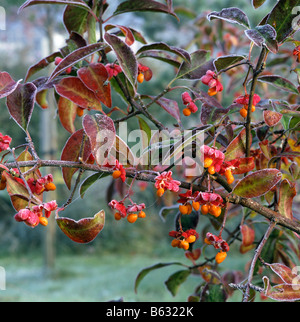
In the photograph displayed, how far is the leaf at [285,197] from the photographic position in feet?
1.54

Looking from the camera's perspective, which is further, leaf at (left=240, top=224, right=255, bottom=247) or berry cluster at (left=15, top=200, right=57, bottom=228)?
leaf at (left=240, top=224, right=255, bottom=247)

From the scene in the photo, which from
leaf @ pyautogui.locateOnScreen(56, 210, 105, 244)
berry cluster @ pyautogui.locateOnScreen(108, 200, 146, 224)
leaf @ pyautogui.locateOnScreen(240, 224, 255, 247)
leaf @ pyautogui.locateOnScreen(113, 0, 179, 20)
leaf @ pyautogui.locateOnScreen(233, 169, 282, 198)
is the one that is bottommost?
leaf @ pyautogui.locateOnScreen(240, 224, 255, 247)

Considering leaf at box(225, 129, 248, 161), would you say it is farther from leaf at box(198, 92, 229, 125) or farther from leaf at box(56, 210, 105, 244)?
leaf at box(56, 210, 105, 244)

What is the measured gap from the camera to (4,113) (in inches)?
139

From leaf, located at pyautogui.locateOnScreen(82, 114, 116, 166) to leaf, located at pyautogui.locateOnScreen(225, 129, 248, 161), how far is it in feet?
0.40

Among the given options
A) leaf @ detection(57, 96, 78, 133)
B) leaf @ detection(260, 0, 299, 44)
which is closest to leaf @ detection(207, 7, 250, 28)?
leaf @ detection(260, 0, 299, 44)

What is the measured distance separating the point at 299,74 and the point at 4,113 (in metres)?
3.38

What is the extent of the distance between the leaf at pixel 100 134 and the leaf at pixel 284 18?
196 mm

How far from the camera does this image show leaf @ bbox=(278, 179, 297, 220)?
469 millimetres

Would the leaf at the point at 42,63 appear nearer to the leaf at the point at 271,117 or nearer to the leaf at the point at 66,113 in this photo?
the leaf at the point at 66,113

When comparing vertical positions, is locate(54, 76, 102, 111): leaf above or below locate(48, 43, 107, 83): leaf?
below

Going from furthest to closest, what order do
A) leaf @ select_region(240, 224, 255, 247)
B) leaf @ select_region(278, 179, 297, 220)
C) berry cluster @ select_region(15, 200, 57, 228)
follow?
leaf @ select_region(240, 224, 255, 247)
leaf @ select_region(278, 179, 297, 220)
berry cluster @ select_region(15, 200, 57, 228)

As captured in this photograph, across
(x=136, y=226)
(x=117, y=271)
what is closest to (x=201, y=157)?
(x=117, y=271)

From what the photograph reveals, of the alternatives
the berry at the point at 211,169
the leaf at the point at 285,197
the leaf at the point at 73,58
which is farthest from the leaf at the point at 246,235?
the leaf at the point at 73,58
